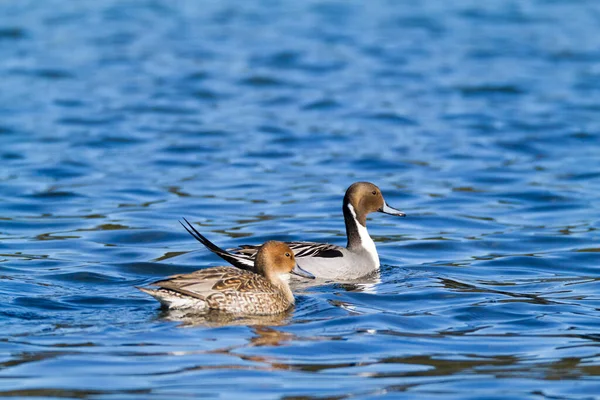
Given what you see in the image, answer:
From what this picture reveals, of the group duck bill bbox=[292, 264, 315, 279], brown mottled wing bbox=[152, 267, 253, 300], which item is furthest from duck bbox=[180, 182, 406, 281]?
brown mottled wing bbox=[152, 267, 253, 300]

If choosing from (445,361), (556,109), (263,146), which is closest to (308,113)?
(263,146)

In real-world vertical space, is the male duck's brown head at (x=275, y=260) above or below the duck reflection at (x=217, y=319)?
above

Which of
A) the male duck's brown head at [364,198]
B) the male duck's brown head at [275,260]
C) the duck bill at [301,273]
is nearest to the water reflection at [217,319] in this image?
the male duck's brown head at [275,260]

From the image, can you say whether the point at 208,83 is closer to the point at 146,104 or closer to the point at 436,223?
the point at 146,104

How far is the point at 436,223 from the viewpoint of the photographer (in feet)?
46.0

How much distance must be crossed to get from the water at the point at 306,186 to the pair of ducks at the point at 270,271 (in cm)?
24

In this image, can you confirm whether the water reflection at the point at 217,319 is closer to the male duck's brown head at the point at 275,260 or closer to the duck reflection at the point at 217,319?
the duck reflection at the point at 217,319

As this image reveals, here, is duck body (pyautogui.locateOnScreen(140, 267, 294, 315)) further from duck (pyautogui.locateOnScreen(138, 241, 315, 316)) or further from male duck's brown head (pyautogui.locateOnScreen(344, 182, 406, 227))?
male duck's brown head (pyautogui.locateOnScreen(344, 182, 406, 227))

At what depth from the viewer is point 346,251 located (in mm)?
11703

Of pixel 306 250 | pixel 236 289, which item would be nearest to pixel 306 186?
pixel 306 250

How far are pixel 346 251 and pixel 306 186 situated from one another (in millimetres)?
4193

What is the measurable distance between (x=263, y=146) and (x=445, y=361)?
34.6 ft

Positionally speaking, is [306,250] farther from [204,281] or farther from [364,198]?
[204,281]

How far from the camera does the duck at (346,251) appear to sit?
11.1m
